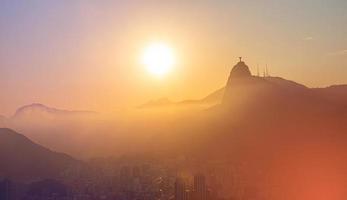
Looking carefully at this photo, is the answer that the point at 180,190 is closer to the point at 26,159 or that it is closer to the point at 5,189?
the point at 5,189

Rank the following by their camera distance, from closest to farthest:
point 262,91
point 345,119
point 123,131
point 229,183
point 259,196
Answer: point 259,196 → point 229,183 → point 345,119 → point 262,91 → point 123,131

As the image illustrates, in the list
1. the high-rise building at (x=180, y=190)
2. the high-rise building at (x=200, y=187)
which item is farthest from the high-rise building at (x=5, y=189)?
the high-rise building at (x=200, y=187)

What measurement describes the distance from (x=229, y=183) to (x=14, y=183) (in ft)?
40.0

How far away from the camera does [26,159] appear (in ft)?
126

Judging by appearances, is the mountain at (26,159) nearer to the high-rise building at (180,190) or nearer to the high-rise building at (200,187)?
the high-rise building at (180,190)

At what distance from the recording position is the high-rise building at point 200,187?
2820 cm

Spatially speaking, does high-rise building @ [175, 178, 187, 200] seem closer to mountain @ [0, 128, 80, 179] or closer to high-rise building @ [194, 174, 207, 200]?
high-rise building @ [194, 174, 207, 200]

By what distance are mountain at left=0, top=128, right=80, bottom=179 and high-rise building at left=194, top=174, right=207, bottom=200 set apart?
10159 millimetres

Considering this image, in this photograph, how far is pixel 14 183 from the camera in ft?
107

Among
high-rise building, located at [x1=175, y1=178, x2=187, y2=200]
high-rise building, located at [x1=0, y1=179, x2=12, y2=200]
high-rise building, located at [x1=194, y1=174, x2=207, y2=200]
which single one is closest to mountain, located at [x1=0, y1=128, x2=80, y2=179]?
high-rise building, located at [x1=0, y1=179, x2=12, y2=200]

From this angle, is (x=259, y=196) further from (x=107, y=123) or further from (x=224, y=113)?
(x=107, y=123)

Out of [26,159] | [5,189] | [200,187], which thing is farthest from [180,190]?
[26,159]

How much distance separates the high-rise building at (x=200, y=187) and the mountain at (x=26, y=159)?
10.2 metres

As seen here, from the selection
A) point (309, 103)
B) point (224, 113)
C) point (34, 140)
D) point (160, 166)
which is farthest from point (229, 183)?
point (34, 140)
